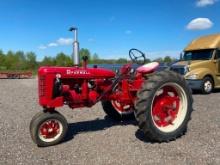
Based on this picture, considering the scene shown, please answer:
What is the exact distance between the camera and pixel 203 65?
13594 mm

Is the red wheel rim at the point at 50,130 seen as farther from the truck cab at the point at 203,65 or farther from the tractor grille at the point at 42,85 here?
the truck cab at the point at 203,65

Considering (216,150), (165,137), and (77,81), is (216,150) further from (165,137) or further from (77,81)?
(77,81)

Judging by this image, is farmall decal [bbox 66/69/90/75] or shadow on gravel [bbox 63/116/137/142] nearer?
farmall decal [bbox 66/69/90/75]

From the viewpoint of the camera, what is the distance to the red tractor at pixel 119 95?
551 centimetres

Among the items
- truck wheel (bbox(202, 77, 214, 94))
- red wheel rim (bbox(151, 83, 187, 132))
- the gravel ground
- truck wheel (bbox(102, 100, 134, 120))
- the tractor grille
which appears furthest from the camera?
truck wheel (bbox(202, 77, 214, 94))

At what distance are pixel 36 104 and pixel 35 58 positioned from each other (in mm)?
68031

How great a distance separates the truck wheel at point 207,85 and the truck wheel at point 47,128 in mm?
8889

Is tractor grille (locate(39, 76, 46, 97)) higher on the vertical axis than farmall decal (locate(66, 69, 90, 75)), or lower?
lower

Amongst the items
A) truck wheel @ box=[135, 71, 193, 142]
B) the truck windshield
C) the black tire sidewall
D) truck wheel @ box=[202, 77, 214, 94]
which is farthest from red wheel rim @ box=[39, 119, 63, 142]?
the truck windshield

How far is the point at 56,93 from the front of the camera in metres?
5.77

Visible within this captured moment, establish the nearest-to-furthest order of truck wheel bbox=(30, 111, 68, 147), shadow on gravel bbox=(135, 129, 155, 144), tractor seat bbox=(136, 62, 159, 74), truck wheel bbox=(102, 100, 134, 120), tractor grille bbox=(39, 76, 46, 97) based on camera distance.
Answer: truck wheel bbox=(30, 111, 68, 147) → tractor grille bbox=(39, 76, 46, 97) → shadow on gravel bbox=(135, 129, 155, 144) → tractor seat bbox=(136, 62, 159, 74) → truck wheel bbox=(102, 100, 134, 120)

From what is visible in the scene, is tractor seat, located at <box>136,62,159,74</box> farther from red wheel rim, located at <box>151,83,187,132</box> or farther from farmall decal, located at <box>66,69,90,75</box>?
farmall decal, located at <box>66,69,90,75</box>

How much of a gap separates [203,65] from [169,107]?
806cm

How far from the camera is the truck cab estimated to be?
1325 cm
